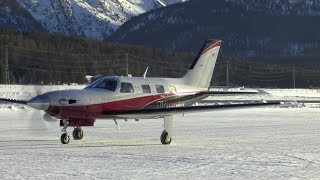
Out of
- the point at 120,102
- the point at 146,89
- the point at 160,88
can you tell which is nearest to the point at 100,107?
the point at 120,102

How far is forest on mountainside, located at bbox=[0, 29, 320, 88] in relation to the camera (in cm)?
12925

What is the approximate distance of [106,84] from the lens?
23047 millimetres

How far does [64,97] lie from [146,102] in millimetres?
3877

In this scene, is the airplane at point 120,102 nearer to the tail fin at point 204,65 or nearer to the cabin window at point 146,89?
the cabin window at point 146,89

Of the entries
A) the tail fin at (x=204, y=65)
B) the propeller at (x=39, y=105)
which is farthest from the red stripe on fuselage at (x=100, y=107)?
the tail fin at (x=204, y=65)

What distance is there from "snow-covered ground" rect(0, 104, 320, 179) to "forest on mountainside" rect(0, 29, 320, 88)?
8674 cm

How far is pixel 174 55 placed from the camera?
195125 mm

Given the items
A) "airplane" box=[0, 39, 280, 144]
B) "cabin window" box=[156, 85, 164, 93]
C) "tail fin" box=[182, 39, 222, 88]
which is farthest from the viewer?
"tail fin" box=[182, 39, 222, 88]

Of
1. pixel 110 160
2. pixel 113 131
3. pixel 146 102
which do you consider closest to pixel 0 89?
pixel 113 131

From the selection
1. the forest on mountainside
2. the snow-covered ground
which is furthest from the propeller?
the forest on mountainside

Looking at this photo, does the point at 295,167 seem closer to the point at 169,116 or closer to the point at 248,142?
the point at 248,142

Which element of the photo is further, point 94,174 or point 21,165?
point 21,165

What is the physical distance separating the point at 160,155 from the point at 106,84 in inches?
219

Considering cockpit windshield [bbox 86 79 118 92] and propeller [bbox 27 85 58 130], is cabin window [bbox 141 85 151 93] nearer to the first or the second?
cockpit windshield [bbox 86 79 118 92]
